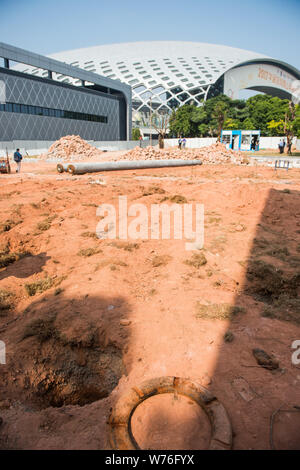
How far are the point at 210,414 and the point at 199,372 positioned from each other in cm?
53

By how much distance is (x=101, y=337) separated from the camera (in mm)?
3521

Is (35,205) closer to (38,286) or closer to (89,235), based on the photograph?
(89,235)

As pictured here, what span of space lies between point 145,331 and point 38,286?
217 centimetres

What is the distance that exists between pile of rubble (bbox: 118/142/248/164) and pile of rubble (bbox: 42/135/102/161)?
16.0 feet

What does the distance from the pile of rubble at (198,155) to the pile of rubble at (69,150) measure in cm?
488

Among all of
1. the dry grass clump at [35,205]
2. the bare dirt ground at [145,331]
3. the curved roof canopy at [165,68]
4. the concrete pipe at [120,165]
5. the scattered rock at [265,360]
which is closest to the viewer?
the bare dirt ground at [145,331]

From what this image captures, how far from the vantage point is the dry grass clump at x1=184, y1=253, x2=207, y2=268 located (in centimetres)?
518

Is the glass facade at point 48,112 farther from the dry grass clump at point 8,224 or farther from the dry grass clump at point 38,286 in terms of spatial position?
the dry grass clump at point 38,286

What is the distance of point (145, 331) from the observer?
3457mm

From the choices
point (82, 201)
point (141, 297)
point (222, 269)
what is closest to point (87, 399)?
point (141, 297)

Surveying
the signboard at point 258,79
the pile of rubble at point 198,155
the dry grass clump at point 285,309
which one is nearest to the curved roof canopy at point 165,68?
the signboard at point 258,79

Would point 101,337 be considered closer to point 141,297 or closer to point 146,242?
point 141,297

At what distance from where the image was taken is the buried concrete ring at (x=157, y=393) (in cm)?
208

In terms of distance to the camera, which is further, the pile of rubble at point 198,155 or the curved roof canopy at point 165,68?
the curved roof canopy at point 165,68
